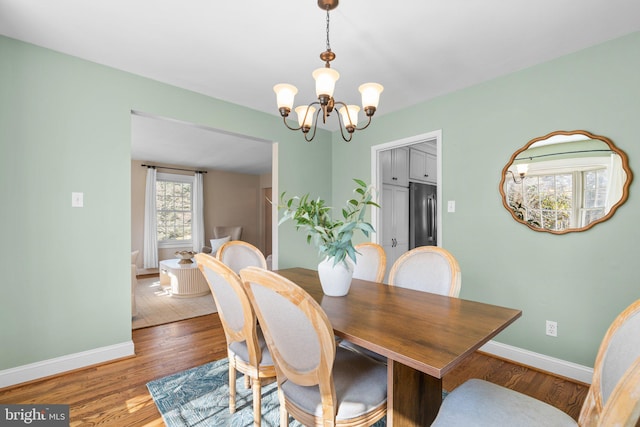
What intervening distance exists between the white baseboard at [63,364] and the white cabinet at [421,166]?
394 cm

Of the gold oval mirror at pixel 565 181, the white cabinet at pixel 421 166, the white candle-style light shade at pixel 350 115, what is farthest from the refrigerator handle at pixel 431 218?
the white candle-style light shade at pixel 350 115

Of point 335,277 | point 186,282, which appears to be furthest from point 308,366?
point 186,282

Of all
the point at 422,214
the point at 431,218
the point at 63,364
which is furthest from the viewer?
the point at 431,218

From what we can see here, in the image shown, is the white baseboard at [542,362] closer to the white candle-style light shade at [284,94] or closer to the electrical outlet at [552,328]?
the electrical outlet at [552,328]

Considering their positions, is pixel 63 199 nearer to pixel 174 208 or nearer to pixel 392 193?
pixel 392 193

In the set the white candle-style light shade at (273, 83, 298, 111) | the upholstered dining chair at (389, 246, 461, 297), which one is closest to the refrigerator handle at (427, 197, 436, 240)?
the upholstered dining chair at (389, 246, 461, 297)

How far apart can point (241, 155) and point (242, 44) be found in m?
3.76

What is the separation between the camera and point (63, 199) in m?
2.21

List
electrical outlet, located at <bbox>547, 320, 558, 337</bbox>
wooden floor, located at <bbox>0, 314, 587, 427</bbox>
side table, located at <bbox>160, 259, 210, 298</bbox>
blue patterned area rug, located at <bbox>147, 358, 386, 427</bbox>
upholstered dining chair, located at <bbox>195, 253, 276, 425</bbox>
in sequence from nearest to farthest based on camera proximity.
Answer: upholstered dining chair, located at <bbox>195, 253, 276, 425</bbox>, blue patterned area rug, located at <bbox>147, 358, 386, 427</bbox>, wooden floor, located at <bbox>0, 314, 587, 427</bbox>, electrical outlet, located at <bbox>547, 320, 558, 337</bbox>, side table, located at <bbox>160, 259, 210, 298</bbox>

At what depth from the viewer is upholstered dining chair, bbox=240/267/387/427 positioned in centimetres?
97

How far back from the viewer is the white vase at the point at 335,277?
1564 mm

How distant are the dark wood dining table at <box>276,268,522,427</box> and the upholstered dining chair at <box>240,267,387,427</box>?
0.11 meters

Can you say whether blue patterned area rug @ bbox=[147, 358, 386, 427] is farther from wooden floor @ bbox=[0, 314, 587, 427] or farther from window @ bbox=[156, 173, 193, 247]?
window @ bbox=[156, 173, 193, 247]

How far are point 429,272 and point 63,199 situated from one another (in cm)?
271
